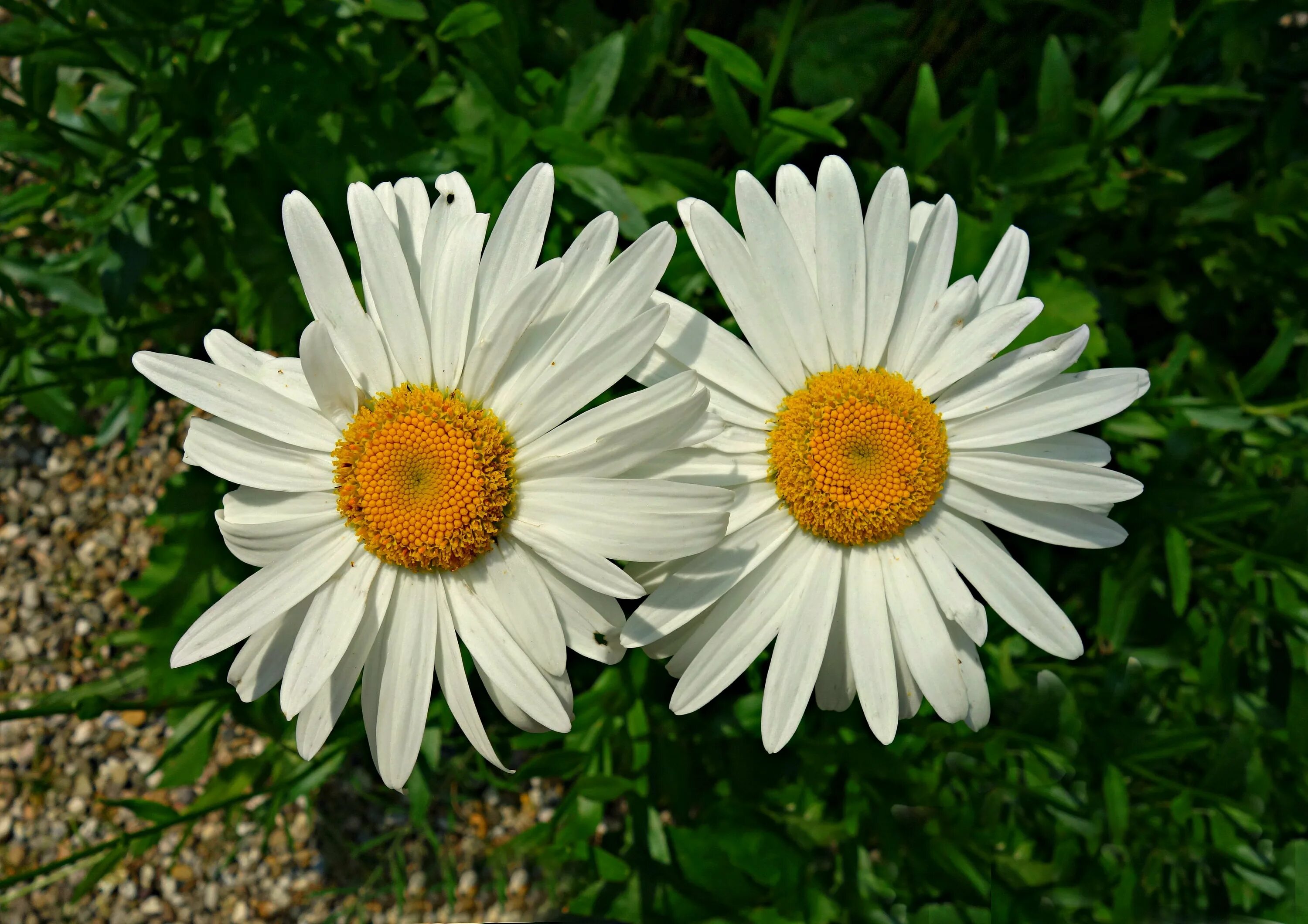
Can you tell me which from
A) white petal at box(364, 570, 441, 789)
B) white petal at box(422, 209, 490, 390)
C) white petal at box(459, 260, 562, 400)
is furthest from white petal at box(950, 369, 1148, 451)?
white petal at box(364, 570, 441, 789)

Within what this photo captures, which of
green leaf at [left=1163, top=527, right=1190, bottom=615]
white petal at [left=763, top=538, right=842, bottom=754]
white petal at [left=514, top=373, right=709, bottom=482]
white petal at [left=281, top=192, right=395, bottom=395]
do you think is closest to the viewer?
white petal at [left=514, top=373, right=709, bottom=482]

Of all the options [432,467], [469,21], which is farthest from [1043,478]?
[469,21]

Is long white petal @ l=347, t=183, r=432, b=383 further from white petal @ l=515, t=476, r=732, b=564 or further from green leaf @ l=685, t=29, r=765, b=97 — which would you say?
green leaf @ l=685, t=29, r=765, b=97

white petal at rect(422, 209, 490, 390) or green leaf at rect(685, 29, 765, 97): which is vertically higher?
green leaf at rect(685, 29, 765, 97)

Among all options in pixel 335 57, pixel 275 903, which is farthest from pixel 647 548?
pixel 275 903

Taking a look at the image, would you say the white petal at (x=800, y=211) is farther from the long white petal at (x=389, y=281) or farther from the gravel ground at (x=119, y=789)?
the gravel ground at (x=119, y=789)

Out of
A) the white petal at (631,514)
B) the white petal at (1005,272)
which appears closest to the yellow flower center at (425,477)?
the white petal at (631,514)
